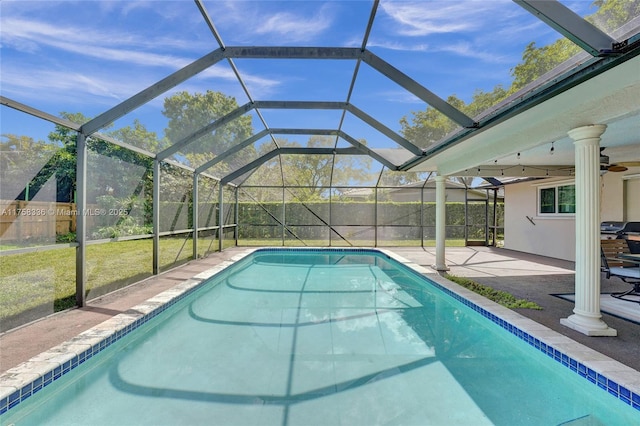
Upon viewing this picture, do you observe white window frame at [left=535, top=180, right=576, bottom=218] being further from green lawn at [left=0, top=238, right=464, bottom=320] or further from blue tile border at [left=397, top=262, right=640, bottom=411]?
green lawn at [left=0, top=238, right=464, bottom=320]

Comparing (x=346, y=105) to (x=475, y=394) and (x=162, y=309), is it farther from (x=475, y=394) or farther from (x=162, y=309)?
(x=475, y=394)

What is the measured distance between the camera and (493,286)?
18.1 feet

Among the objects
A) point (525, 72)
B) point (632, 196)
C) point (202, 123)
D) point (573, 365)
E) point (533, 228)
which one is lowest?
point (573, 365)

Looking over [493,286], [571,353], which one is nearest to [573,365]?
[571,353]

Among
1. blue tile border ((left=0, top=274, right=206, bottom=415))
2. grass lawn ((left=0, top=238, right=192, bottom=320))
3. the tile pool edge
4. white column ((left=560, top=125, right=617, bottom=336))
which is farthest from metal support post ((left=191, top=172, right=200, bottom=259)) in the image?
white column ((left=560, top=125, right=617, bottom=336))

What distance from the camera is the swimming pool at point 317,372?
2438mm

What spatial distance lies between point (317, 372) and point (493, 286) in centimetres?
391

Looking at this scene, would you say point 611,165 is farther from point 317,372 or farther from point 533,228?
point 317,372

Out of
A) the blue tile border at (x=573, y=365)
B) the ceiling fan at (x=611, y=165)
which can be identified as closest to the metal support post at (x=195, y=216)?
the blue tile border at (x=573, y=365)

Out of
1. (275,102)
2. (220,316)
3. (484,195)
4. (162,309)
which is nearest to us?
(162,309)

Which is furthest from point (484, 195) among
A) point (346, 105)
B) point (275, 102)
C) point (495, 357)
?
point (495, 357)

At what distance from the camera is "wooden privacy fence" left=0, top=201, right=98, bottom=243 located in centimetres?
312

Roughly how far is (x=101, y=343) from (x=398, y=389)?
9.39 feet

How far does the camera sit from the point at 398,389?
278 centimetres
